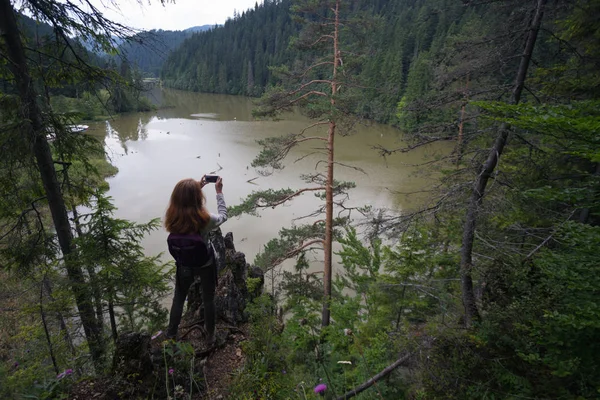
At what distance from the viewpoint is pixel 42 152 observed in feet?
9.61

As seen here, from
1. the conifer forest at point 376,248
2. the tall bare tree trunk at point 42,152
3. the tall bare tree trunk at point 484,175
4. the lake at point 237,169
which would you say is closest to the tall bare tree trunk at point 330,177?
the conifer forest at point 376,248

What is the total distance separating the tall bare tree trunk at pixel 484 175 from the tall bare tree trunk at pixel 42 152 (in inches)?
171

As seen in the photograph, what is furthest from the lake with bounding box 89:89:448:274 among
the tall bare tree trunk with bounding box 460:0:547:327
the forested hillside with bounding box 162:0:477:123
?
the forested hillside with bounding box 162:0:477:123

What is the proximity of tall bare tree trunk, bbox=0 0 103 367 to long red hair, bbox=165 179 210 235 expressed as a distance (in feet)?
5.24

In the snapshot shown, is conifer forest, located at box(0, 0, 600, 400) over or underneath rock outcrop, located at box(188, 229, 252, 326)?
over

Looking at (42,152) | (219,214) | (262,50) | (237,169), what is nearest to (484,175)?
(219,214)

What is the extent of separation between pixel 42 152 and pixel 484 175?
4.93 meters

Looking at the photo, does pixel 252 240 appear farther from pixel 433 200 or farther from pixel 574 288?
pixel 574 288

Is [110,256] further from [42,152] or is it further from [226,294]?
[226,294]

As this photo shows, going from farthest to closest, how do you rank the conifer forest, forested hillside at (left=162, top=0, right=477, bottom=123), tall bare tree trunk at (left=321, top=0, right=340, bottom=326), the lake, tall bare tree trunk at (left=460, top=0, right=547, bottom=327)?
forested hillside at (left=162, top=0, right=477, bottom=123), the lake, tall bare tree trunk at (left=321, top=0, right=340, bottom=326), tall bare tree trunk at (left=460, top=0, right=547, bottom=327), the conifer forest

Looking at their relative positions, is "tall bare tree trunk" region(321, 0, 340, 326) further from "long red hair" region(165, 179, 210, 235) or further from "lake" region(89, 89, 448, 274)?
"long red hair" region(165, 179, 210, 235)

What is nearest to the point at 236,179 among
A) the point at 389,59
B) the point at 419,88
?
the point at 419,88

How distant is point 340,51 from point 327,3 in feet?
3.50

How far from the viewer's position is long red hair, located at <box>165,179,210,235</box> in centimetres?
228
